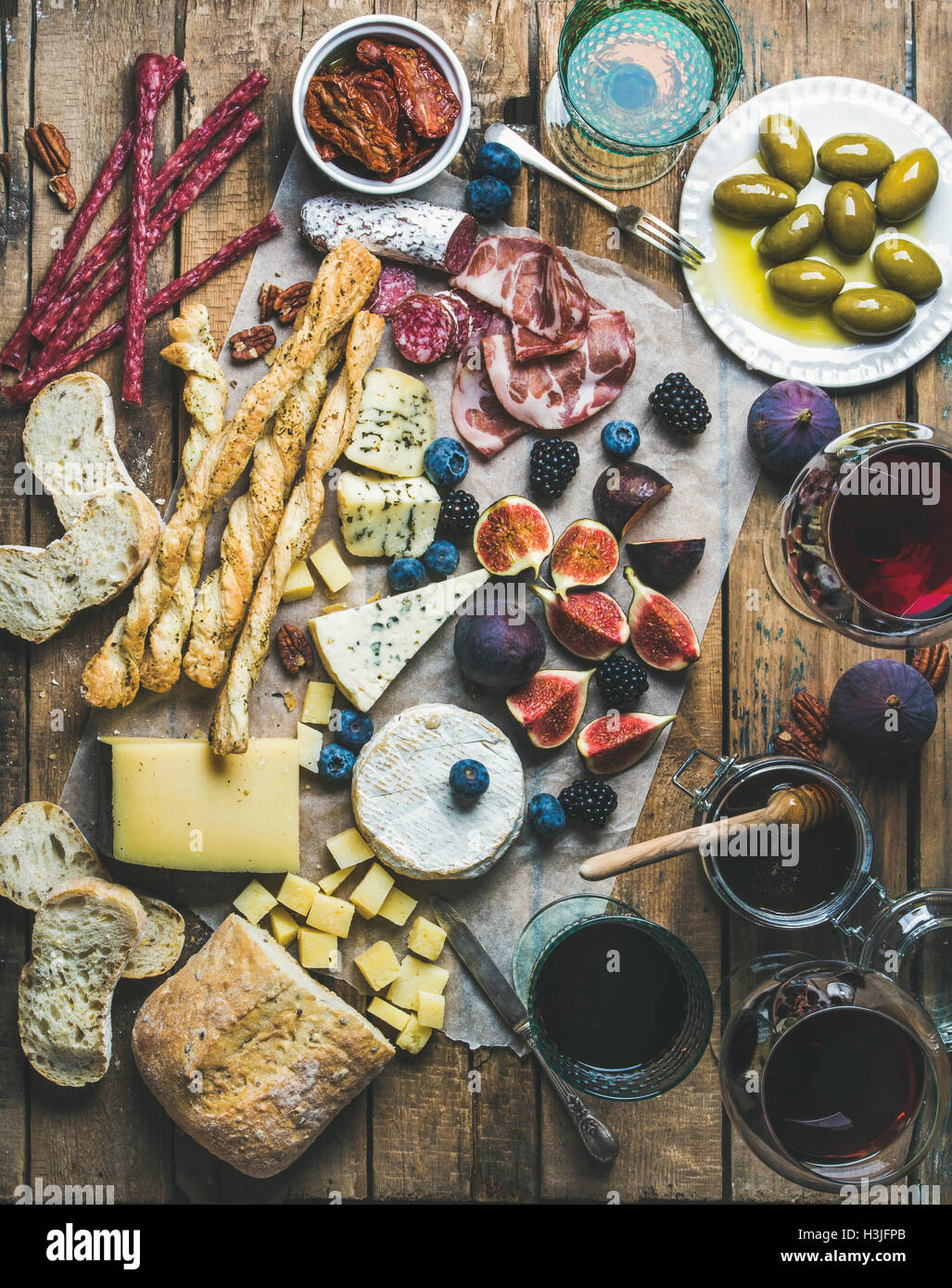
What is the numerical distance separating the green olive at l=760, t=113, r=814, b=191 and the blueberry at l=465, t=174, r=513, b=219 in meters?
0.68

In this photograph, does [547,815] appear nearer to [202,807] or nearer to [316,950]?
[316,950]

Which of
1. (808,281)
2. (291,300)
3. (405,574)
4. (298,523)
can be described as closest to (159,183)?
(291,300)

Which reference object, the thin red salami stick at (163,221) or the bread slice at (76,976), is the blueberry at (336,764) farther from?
the thin red salami stick at (163,221)

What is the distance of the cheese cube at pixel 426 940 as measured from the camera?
2469mm

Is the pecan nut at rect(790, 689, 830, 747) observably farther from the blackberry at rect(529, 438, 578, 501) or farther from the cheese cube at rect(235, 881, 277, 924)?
the cheese cube at rect(235, 881, 277, 924)

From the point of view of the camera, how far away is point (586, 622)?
2.46 meters

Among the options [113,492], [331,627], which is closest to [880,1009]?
Result: [331,627]

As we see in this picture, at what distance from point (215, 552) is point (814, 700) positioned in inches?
64.0

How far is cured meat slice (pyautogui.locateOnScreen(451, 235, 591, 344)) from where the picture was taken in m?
2.48

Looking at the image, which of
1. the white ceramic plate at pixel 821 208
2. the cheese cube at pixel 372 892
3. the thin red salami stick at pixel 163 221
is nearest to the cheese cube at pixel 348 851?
the cheese cube at pixel 372 892

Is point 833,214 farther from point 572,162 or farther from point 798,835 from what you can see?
point 798,835

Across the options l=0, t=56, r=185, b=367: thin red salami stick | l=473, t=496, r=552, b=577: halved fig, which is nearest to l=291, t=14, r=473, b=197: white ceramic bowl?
l=0, t=56, r=185, b=367: thin red salami stick

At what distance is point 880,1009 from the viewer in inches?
79.4

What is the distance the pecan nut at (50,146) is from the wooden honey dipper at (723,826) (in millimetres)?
2217
